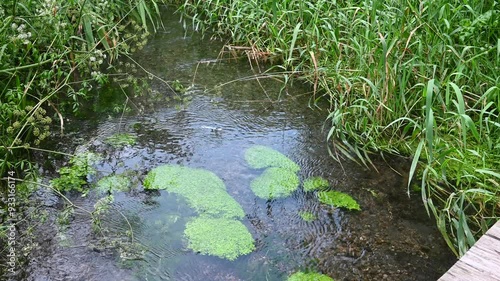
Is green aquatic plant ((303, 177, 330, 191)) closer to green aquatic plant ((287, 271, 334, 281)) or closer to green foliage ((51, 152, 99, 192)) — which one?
green aquatic plant ((287, 271, 334, 281))

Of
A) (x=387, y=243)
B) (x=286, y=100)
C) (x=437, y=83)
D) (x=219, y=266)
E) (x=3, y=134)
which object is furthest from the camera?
(x=286, y=100)

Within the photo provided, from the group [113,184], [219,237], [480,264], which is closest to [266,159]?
[219,237]

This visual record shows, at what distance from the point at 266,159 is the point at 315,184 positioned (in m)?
0.36

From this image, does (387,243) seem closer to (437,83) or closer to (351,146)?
(351,146)

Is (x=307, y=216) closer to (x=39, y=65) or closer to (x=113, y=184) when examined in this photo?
(x=113, y=184)

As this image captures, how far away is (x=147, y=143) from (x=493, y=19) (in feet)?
7.36

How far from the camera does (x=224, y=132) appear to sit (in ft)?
10.8

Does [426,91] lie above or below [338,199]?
above

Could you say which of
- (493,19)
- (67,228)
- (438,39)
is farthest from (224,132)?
(493,19)

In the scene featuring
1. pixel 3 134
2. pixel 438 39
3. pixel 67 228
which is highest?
pixel 438 39

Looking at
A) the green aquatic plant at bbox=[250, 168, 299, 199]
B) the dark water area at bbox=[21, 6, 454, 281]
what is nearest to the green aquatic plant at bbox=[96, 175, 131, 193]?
the dark water area at bbox=[21, 6, 454, 281]

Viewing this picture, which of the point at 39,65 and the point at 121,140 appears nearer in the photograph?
the point at 39,65

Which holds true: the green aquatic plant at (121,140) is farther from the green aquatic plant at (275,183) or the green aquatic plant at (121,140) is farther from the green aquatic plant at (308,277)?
the green aquatic plant at (308,277)

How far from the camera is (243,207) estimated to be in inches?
105
